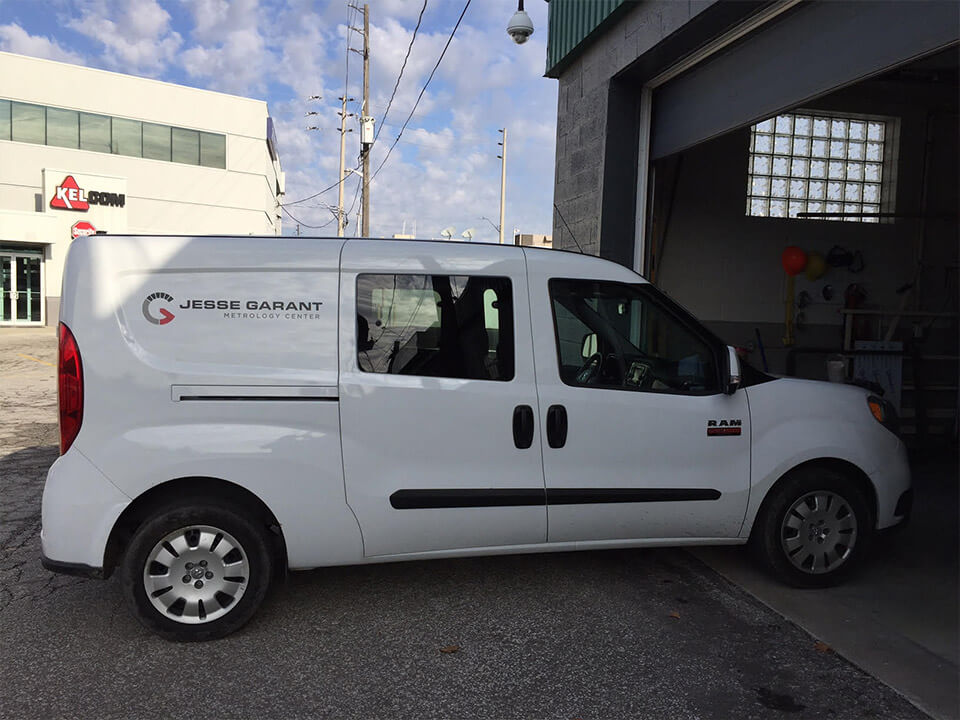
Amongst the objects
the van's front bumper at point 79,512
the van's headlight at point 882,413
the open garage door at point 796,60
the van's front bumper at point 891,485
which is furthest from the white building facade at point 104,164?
the van's front bumper at point 891,485

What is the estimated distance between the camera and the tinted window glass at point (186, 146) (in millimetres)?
34375

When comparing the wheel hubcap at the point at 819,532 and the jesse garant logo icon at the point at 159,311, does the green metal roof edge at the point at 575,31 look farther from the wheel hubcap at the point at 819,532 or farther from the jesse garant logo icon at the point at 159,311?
the jesse garant logo icon at the point at 159,311

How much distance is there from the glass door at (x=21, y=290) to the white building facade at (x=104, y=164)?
4cm

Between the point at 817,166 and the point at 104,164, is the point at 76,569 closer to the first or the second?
the point at 817,166

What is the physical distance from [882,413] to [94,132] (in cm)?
3514

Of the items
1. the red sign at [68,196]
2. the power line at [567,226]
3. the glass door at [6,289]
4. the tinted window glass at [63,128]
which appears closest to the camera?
the power line at [567,226]

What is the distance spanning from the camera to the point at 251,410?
3.45 metres

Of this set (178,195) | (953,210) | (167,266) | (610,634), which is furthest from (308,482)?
(178,195)

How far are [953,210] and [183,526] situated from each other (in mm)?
10933

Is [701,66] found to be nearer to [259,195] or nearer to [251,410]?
[251,410]

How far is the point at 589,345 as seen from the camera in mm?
3996

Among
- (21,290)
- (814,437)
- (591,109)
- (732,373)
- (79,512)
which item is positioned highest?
(591,109)

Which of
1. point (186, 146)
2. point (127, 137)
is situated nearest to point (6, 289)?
point (127, 137)

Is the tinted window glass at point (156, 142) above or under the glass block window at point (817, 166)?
above
